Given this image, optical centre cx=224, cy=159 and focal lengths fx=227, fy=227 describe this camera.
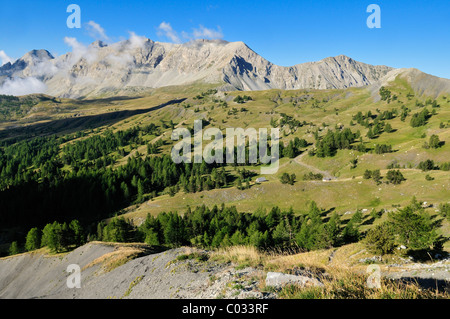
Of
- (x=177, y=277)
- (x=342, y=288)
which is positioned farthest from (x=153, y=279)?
(x=342, y=288)

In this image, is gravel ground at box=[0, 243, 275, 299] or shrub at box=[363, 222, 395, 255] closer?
gravel ground at box=[0, 243, 275, 299]

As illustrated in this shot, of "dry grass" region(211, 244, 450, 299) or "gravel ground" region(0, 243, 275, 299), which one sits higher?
"dry grass" region(211, 244, 450, 299)

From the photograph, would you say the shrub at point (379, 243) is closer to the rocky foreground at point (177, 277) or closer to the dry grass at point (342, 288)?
the rocky foreground at point (177, 277)

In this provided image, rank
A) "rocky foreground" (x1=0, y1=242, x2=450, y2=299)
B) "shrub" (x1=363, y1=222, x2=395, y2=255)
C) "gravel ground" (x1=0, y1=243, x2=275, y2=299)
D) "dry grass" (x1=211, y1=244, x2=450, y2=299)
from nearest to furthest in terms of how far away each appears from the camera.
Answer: "dry grass" (x1=211, y1=244, x2=450, y2=299) → "rocky foreground" (x1=0, y1=242, x2=450, y2=299) → "gravel ground" (x1=0, y1=243, x2=275, y2=299) → "shrub" (x1=363, y1=222, x2=395, y2=255)

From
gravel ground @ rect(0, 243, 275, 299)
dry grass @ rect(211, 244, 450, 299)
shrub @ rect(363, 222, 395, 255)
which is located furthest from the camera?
shrub @ rect(363, 222, 395, 255)

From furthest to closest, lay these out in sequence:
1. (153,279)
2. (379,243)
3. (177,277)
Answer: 1. (379,243)
2. (153,279)
3. (177,277)

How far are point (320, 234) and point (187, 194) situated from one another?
86931 millimetres

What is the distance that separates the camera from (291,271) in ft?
46.0

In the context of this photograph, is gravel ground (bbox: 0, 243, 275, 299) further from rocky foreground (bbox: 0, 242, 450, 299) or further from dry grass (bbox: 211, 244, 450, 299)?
dry grass (bbox: 211, 244, 450, 299)

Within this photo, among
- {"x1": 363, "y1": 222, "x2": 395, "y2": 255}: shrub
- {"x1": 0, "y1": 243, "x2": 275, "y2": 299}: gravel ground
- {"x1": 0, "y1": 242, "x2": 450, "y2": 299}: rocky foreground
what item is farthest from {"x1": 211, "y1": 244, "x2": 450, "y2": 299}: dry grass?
{"x1": 363, "y1": 222, "x2": 395, "y2": 255}: shrub

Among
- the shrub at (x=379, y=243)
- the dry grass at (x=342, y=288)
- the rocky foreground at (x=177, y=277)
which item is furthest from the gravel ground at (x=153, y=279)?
the shrub at (x=379, y=243)

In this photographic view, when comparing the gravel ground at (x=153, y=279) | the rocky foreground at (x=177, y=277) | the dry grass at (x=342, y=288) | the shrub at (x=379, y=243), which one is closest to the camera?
the dry grass at (x=342, y=288)

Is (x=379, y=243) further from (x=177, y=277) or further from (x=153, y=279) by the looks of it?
(x=153, y=279)
